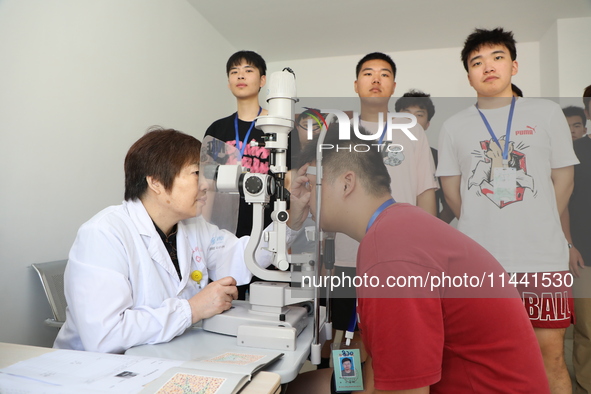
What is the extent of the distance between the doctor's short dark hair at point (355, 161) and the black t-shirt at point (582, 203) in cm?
103

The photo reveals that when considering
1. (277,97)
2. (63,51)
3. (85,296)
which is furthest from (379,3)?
(85,296)

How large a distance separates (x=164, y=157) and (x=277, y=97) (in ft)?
1.61

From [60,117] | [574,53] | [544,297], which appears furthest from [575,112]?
[60,117]

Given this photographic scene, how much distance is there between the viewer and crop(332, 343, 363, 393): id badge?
1.05m

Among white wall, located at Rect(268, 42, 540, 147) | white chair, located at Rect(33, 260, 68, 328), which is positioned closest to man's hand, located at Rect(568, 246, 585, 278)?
white chair, located at Rect(33, 260, 68, 328)

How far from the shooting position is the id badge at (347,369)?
105cm

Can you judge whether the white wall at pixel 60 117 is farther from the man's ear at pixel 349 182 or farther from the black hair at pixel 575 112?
the black hair at pixel 575 112

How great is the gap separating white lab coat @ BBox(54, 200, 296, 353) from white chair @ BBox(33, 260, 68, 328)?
71 centimetres

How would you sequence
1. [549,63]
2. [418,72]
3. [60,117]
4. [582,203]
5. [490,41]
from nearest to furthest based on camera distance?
[582,203], [490,41], [60,117], [549,63], [418,72]

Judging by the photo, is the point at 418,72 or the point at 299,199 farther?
the point at 418,72

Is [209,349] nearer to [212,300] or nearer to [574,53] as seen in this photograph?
[212,300]

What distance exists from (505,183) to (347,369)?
3.66 feet

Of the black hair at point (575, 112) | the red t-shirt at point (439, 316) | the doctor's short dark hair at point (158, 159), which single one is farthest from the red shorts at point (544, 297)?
the doctor's short dark hair at point (158, 159)

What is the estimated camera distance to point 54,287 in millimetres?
2078
